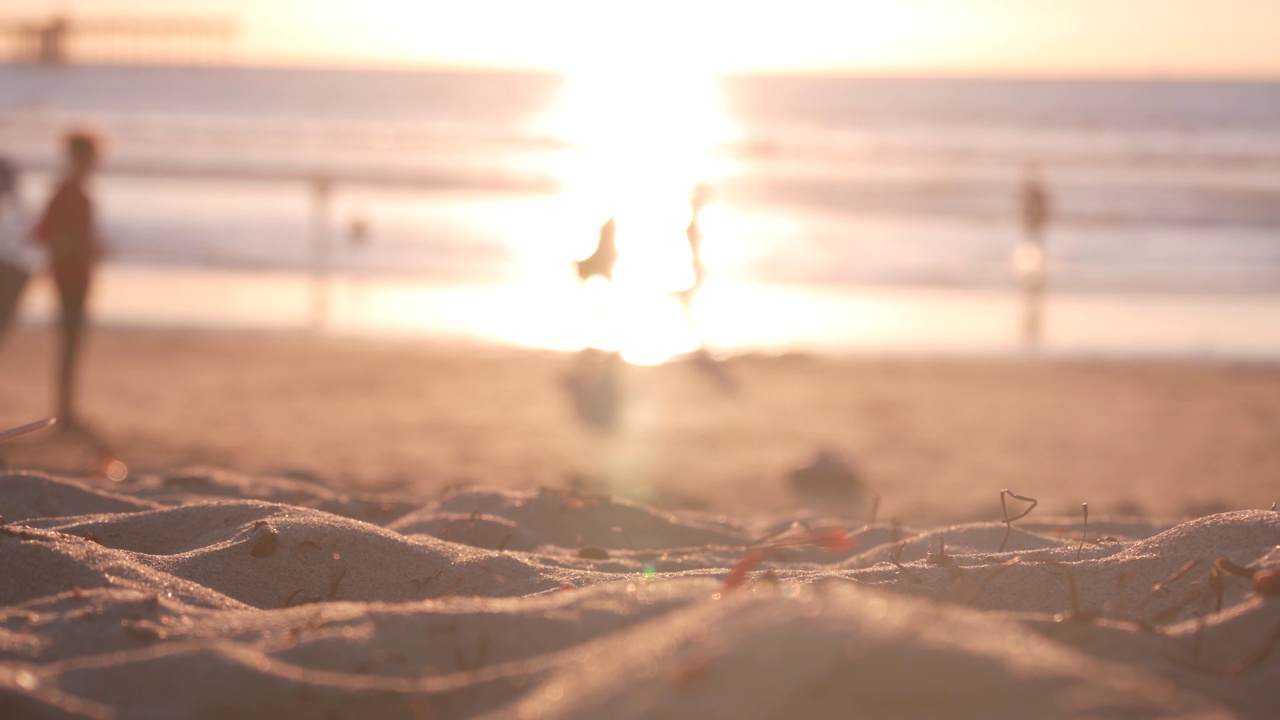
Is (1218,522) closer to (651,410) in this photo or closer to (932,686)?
(932,686)

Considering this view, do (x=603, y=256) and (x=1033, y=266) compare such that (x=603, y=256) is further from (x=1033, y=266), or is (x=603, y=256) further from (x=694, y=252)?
(x=1033, y=266)

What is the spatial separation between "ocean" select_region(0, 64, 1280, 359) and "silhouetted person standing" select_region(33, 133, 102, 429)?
15.1 ft

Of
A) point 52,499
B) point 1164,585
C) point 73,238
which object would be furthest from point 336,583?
point 73,238

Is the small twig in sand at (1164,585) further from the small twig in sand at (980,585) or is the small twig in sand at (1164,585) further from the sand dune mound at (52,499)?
the sand dune mound at (52,499)

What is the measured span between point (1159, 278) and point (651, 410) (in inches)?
452

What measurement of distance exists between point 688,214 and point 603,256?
10.2ft

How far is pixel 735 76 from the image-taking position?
76.1 m

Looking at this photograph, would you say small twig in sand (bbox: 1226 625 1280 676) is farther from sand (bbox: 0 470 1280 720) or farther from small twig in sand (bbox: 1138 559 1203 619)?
small twig in sand (bbox: 1138 559 1203 619)

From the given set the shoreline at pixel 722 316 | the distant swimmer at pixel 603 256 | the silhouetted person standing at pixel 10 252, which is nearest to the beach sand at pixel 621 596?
the silhouetted person standing at pixel 10 252

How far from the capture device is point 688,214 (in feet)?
44.0

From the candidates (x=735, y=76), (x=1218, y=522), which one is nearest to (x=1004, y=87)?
(x=735, y=76)

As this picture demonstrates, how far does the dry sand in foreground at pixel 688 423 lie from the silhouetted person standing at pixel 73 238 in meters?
0.74

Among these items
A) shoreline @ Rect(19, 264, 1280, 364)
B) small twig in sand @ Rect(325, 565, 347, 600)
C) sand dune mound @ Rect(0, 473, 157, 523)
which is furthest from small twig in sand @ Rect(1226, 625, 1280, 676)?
shoreline @ Rect(19, 264, 1280, 364)

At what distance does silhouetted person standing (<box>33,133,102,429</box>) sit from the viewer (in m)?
7.91
